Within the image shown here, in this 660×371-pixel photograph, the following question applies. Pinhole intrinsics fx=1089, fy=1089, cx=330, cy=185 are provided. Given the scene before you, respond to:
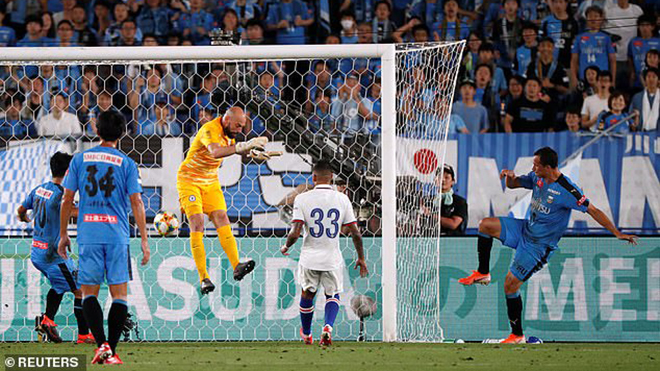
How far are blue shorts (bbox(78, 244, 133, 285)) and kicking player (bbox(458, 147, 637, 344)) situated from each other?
Result: 414cm

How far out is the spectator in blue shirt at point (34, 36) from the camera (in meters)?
15.9

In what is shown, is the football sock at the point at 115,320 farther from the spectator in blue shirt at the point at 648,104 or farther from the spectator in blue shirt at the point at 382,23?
the spectator in blue shirt at the point at 382,23

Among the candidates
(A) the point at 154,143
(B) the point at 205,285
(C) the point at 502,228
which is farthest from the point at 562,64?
(B) the point at 205,285

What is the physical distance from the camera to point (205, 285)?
10.3 m

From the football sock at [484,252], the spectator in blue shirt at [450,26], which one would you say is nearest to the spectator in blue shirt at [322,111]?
the football sock at [484,252]

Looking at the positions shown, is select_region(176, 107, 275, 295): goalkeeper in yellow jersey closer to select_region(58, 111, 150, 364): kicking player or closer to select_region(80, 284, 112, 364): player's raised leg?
select_region(58, 111, 150, 364): kicking player

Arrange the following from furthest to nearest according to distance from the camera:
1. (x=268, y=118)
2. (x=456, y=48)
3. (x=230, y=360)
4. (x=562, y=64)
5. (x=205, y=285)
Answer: (x=562, y=64) < (x=268, y=118) < (x=456, y=48) < (x=205, y=285) < (x=230, y=360)

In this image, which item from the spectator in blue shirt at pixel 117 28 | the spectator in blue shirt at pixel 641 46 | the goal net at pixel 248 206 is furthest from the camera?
the spectator in blue shirt at pixel 117 28

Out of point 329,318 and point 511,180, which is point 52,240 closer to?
point 329,318

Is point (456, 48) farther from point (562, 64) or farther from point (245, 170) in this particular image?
point (562, 64)

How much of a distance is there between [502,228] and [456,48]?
6.42 feet

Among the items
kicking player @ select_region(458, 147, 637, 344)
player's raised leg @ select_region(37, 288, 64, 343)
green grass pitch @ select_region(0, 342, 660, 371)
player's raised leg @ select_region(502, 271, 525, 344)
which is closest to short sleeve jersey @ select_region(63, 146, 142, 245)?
green grass pitch @ select_region(0, 342, 660, 371)

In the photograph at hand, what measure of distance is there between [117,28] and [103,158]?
881 centimetres

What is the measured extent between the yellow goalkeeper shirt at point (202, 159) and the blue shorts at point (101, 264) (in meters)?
2.69
